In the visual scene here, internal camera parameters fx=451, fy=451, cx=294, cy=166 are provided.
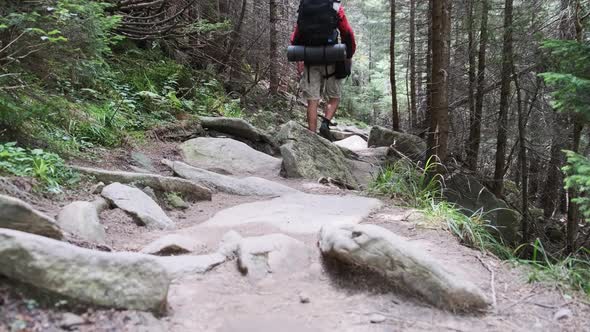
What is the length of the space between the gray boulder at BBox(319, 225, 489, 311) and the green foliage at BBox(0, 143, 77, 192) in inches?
107

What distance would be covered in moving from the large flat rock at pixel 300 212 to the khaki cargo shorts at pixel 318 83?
3.01 meters

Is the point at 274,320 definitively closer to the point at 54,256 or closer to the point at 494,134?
the point at 54,256

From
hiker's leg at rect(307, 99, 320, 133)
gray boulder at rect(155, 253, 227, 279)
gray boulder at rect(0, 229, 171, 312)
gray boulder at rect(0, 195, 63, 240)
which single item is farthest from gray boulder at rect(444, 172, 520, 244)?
gray boulder at rect(0, 195, 63, 240)

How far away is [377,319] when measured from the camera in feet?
8.20

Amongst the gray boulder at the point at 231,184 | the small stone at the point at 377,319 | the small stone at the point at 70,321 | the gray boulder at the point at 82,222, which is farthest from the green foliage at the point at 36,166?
the small stone at the point at 377,319

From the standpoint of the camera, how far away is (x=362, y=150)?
35.9 ft

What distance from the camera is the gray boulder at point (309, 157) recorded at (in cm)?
689

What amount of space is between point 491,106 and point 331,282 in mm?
10894

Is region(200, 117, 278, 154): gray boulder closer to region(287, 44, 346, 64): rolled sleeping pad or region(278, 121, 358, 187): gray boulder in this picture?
region(278, 121, 358, 187): gray boulder

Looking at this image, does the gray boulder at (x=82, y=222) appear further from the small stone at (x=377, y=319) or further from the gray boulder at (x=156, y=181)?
the small stone at (x=377, y=319)

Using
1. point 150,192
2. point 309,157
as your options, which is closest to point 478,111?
point 309,157

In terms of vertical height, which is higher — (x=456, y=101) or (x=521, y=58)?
(x=521, y=58)

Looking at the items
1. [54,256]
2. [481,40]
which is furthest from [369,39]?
[54,256]

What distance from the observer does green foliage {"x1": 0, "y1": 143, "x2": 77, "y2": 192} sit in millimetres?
3897
